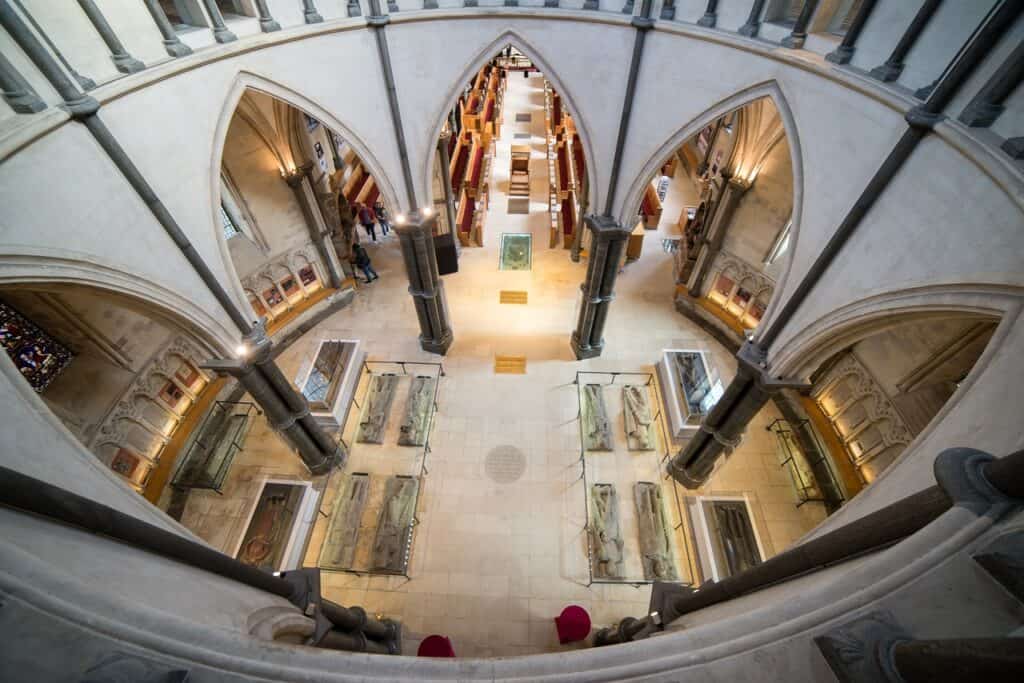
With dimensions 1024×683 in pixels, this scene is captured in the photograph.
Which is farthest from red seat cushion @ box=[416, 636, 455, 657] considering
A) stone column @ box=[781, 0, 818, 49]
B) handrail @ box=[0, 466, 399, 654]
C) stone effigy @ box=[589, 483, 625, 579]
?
stone column @ box=[781, 0, 818, 49]

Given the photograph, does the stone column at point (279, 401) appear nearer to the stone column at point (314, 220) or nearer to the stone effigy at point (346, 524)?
the stone effigy at point (346, 524)

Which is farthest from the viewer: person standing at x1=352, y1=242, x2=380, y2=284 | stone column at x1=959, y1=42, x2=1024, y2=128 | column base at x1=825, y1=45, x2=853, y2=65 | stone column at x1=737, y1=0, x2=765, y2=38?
person standing at x1=352, y1=242, x2=380, y2=284

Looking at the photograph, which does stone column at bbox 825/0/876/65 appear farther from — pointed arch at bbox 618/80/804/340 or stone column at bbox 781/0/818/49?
pointed arch at bbox 618/80/804/340

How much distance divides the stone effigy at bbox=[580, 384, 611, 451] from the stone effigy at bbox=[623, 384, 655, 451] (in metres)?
0.52

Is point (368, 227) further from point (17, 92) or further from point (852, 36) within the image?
point (852, 36)

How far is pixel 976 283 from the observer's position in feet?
11.8

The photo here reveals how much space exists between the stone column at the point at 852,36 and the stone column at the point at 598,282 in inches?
175

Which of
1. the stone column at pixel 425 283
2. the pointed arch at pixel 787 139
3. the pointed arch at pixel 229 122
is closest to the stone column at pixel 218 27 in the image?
the pointed arch at pixel 229 122

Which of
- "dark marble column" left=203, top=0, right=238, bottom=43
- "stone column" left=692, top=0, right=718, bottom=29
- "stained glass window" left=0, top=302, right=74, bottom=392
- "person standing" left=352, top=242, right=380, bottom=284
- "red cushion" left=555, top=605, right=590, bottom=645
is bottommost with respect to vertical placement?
"red cushion" left=555, top=605, right=590, bottom=645

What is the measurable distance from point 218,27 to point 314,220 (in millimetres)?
6647

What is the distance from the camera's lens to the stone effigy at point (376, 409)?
34.1 feet

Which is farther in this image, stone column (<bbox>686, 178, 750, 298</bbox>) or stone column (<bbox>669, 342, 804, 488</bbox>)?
stone column (<bbox>686, 178, 750, 298</bbox>)

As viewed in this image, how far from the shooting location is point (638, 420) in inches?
413

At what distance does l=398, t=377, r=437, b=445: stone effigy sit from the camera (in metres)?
10.3
